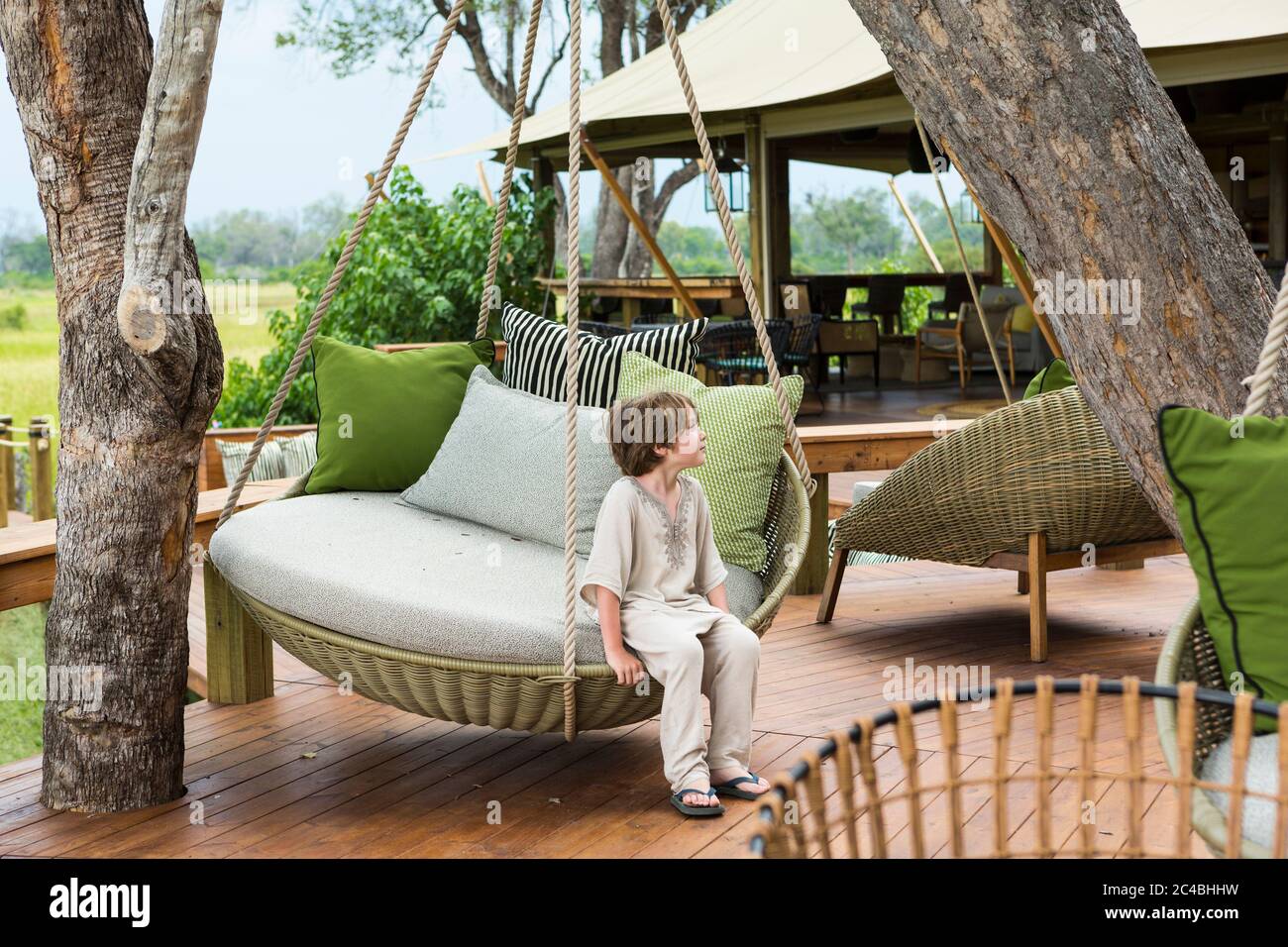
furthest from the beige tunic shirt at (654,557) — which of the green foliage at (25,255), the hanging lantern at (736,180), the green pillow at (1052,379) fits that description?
the green foliage at (25,255)

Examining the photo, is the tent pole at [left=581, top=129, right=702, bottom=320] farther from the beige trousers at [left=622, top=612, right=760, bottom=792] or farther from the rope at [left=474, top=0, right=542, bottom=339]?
the beige trousers at [left=622, top=612, right=760, bottom=792]

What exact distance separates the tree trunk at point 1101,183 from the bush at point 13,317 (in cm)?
1690

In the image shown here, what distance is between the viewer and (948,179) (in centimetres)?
1405

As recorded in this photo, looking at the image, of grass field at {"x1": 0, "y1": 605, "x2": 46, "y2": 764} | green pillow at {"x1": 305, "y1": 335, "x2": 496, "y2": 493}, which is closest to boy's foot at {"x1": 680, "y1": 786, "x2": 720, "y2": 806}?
green pillow at {"x1": 305, "y1": 335, "x2": 496, "y2": 493}

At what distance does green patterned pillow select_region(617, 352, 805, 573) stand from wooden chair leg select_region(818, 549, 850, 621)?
0.98 metres

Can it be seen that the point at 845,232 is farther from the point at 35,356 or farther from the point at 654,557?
the point at 654,557

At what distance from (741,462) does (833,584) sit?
1142 millimetres

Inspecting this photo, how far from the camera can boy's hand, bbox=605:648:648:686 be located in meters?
2.65

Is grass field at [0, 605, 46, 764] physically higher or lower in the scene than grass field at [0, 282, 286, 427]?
lower

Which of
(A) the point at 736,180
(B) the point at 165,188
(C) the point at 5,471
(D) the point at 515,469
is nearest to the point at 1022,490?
(D) the point at 515,469

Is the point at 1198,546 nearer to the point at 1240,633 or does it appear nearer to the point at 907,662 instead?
the point at 1240,633

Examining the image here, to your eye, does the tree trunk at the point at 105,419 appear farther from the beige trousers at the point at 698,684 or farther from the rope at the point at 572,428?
the beige trousers at the point at 698,684

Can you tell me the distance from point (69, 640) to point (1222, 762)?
2.13 m

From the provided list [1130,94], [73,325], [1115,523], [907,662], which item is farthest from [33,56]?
[1115,523]
